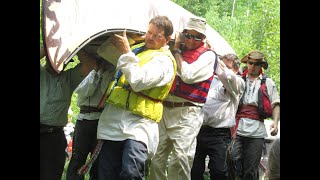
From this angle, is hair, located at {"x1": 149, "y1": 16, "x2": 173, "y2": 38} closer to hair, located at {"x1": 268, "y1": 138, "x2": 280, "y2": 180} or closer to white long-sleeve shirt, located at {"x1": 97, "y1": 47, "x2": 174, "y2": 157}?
white long-sleeve shirt, located at {"x1": 97, "y1": 47, "x2": 174, "y2": 157}

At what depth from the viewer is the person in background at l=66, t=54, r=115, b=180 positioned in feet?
14.0

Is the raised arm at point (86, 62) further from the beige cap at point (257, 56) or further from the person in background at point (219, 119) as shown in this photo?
the beige cap at point (257, 56)

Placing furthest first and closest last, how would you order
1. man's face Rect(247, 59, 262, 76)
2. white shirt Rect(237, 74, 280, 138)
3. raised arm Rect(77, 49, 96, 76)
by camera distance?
A: man's face Rect(247, 59, 262, 76) < white shirt Rect(237, 74, 280, 138) < raised arm Rect(77, 49, 96, 76)

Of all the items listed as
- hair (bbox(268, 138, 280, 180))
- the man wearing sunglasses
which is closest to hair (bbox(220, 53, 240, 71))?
the man wearing sunglasses

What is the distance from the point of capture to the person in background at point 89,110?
14.0 feet

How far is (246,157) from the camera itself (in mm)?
4965

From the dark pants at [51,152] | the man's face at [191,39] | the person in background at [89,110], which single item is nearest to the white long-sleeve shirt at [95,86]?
the person in background at [89,110]

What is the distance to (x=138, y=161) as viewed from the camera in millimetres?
3377

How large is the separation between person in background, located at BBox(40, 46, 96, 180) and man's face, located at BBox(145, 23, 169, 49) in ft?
2.24

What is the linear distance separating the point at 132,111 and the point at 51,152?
94cm

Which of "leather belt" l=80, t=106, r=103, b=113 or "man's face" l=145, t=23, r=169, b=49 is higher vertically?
"man's face" l=145, t=23, r=169, b=49

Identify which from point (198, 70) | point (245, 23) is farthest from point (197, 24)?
point (245, 23)

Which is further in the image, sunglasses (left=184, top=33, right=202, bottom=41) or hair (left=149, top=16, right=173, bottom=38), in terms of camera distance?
sunglasses (left=184, top=33, right=202, bottom=41)

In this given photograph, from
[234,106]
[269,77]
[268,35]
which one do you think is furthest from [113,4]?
[268,35]
